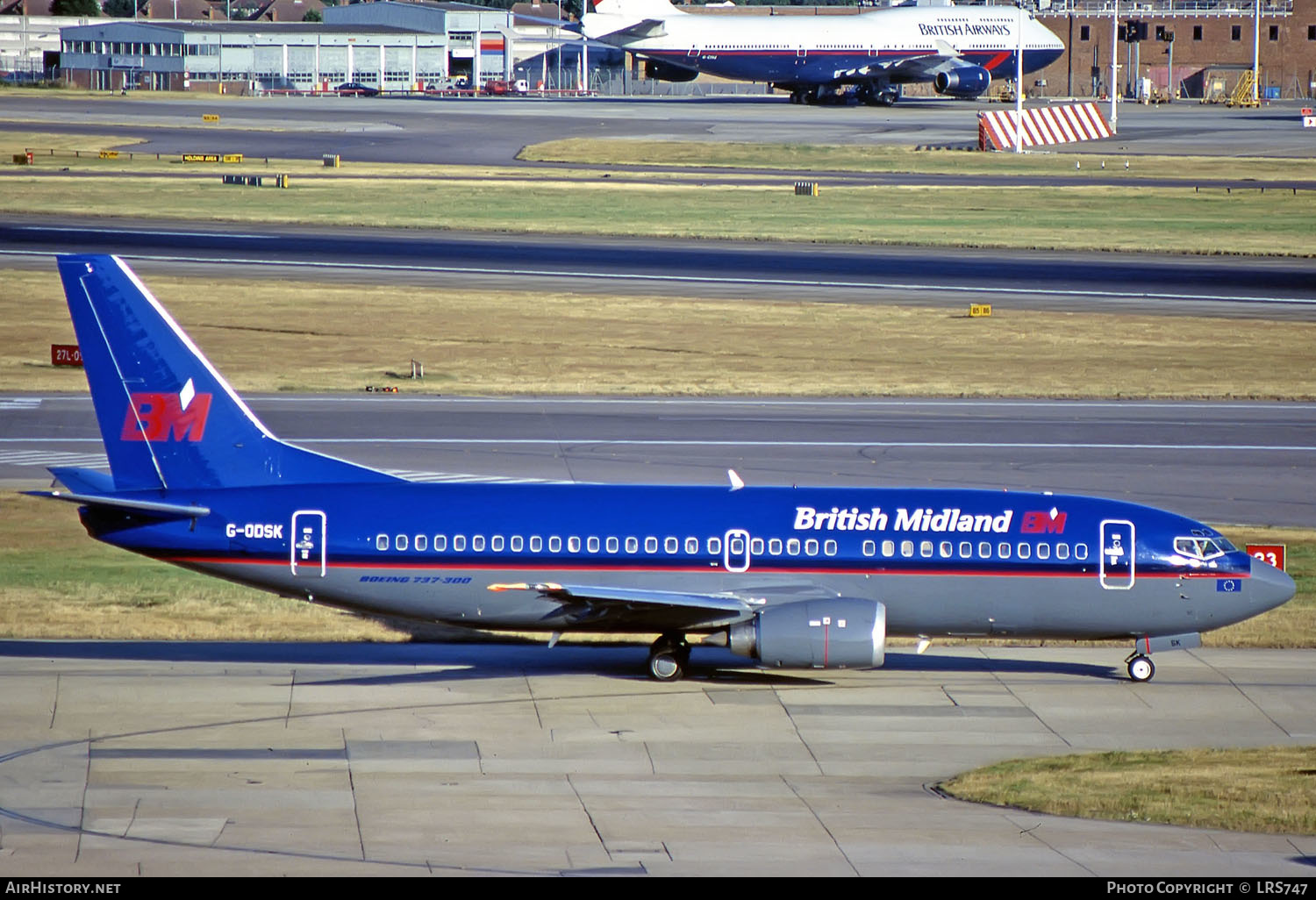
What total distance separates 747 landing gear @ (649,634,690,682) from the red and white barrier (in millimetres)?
116978

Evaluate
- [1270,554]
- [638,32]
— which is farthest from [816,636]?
[638,32]

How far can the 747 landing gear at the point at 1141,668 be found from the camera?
31578 millimetres

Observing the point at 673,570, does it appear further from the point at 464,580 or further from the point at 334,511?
the point at 334,511

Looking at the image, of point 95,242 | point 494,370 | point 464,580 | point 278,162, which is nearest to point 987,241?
point 494,370

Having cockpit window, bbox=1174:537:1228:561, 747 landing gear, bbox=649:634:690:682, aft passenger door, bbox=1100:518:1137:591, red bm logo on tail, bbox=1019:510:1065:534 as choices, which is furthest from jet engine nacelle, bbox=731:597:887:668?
cockpit window, bbox=1174:537:1228:561

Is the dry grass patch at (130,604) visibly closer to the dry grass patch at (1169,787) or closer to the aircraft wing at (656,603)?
the aircraft wing at (656,603)

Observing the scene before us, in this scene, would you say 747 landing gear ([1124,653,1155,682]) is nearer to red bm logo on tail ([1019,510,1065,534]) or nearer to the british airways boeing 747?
red bm logo on tail ([1019,510,1065,534])

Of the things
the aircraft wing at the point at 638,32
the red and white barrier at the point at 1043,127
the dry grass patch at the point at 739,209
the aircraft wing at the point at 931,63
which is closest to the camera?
the dry grass patch at the point at 739,209

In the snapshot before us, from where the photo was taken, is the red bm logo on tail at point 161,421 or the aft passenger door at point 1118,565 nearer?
the aft passenger door at point 1118,565

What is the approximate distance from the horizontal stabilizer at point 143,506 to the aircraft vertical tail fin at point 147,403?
699 millimetres

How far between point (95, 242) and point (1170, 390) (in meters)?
55.1

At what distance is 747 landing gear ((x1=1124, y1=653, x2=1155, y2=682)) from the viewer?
31.6m

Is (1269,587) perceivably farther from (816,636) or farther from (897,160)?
(897,160)

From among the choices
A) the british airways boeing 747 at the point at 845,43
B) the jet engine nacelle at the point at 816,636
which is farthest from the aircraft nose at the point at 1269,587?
the british airways boeing 747 at the point at 845,43
